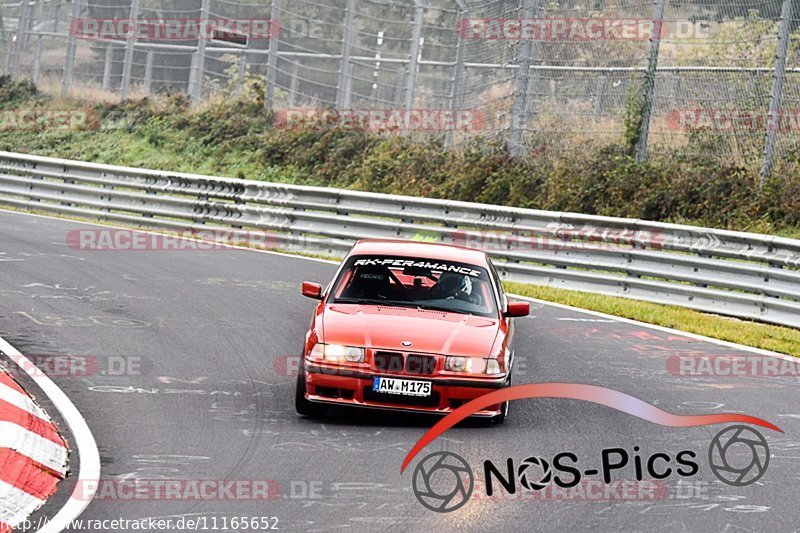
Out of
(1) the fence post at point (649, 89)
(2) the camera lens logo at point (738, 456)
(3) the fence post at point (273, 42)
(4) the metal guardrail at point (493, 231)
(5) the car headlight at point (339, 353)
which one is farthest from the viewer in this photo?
(3) the fence post at point (273, 42)

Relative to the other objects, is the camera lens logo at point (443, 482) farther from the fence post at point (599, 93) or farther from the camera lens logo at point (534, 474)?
the fence post at point (599, 93)

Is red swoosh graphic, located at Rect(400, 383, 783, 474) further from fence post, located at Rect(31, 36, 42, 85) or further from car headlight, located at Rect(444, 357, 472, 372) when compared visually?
fence post, located at Rect(31, 36, 42, 85)

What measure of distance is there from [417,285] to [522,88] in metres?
12.2

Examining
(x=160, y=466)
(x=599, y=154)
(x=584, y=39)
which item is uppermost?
(x=584, y=39)

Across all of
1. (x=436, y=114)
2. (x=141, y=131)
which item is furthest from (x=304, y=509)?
(x=141, y=131)

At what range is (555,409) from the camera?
10.2 metres

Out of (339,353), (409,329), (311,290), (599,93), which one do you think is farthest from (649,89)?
(339,353)

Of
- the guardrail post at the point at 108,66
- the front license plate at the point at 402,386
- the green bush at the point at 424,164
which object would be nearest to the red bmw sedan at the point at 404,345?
the front license plate at the point at 402,386

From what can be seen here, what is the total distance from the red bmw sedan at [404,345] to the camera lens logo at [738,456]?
5.44 feet

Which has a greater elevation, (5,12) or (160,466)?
(5,12)

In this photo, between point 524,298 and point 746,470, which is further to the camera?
point 524,298

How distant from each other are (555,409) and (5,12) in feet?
107

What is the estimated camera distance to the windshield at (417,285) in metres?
10.3

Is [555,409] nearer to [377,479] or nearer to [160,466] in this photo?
[377,479]
